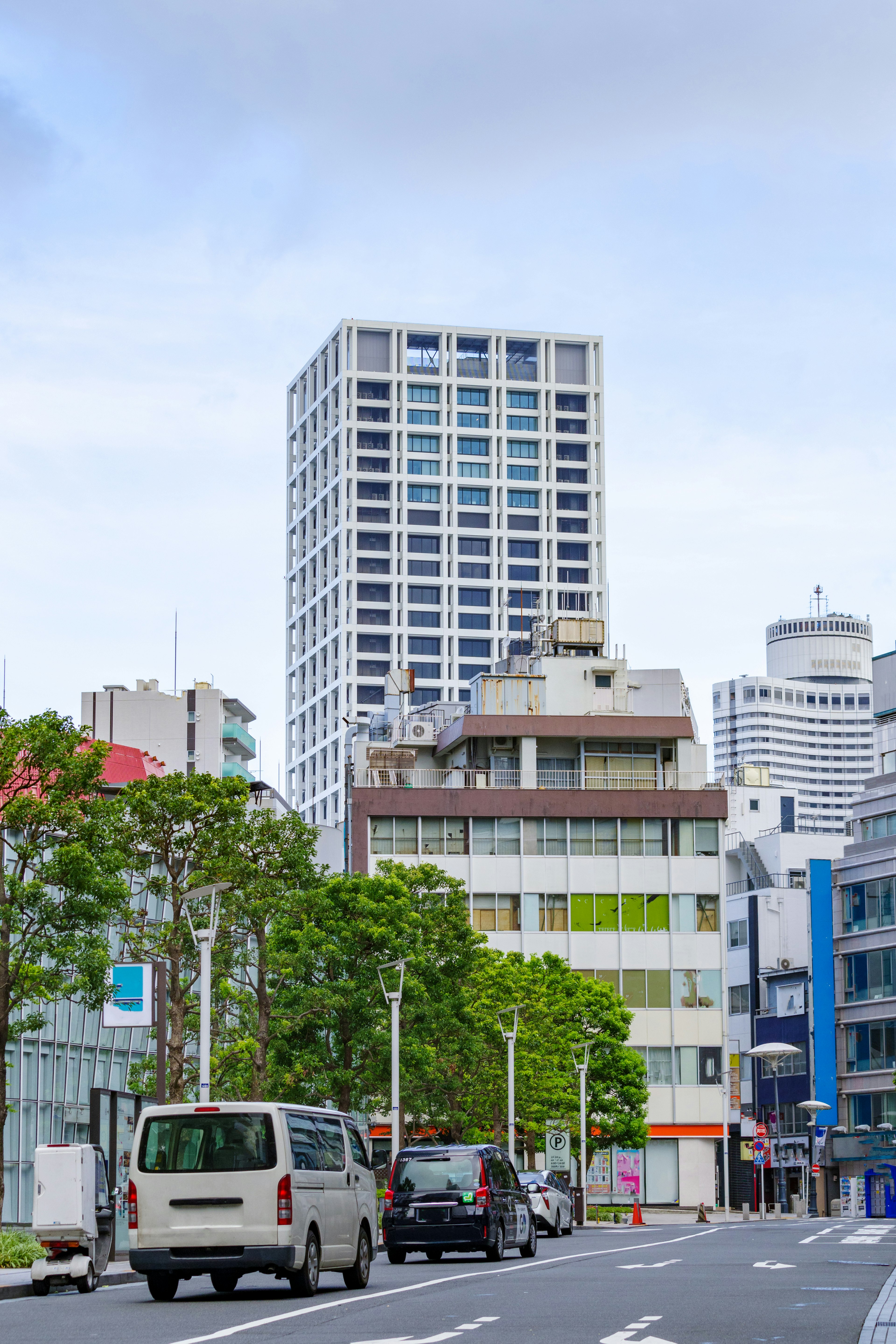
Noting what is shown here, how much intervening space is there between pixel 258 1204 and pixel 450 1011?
38.7 meters

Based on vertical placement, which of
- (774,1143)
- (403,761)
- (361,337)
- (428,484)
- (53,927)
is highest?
(361,337)

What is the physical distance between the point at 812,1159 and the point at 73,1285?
8563cm

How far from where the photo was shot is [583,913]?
93875mm

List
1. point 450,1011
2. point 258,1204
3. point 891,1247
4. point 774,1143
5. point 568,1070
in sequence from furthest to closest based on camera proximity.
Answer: point 774,1143 → point 568,1070 → point 450,1011 → point 891,1247 → point 258,1204

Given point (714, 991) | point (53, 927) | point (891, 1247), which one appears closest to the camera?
point (53, 927)

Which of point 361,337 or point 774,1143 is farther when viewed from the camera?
point 361,337

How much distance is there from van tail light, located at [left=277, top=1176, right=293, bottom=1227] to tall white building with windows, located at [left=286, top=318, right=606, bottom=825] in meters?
150

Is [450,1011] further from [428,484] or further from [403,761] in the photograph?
[428,484]

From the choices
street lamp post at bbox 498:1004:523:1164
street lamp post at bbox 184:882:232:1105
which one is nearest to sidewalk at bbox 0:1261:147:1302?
street lamp post at bbox 184:882:232:1105

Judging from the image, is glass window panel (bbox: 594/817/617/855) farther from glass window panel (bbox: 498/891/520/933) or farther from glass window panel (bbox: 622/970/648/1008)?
glass window panel (bbox: 622/970/648/1008)

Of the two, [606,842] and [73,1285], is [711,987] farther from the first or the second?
[73,1285]

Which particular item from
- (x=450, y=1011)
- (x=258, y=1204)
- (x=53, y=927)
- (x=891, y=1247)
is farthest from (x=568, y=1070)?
(x=258, y=1204)

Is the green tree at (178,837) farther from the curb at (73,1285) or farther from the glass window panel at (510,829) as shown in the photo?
the glass window panel at (510,829)

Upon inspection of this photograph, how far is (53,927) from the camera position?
116 feet
